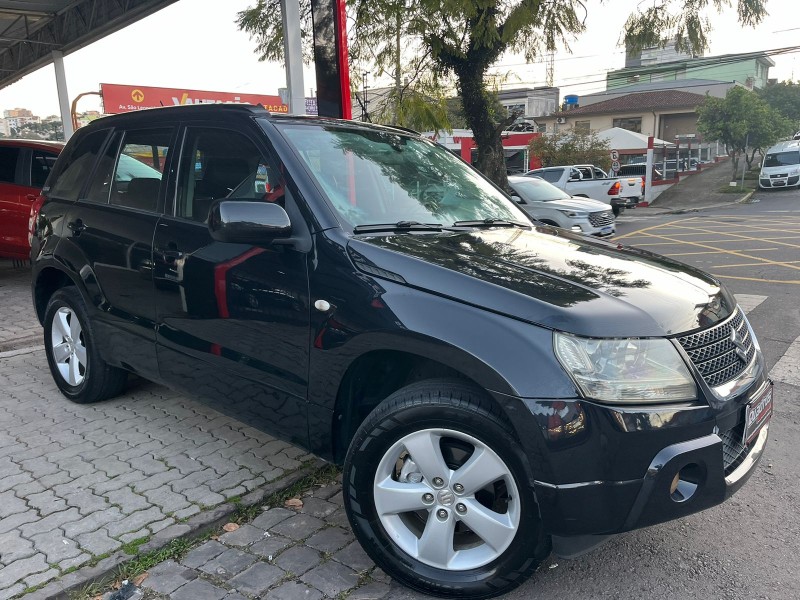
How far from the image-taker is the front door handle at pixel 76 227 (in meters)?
4.16

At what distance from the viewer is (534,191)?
43.5ft

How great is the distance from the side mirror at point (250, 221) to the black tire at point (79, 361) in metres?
1.91

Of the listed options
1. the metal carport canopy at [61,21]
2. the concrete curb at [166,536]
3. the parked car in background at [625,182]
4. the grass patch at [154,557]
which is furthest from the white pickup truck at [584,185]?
the grass patch at [154,557]

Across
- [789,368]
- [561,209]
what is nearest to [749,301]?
[789,368]

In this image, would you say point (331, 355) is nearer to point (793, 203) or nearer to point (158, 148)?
point (158, 148)

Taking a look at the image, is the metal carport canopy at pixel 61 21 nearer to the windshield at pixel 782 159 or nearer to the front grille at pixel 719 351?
the front grille at pixel 719 351

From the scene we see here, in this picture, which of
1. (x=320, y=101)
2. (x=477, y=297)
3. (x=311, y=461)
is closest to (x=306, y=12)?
(x=320, y=101)

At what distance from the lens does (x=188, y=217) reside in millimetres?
3465

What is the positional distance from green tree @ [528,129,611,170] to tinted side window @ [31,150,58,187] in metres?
23.9

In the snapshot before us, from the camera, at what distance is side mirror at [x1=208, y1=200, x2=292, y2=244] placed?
2.79m

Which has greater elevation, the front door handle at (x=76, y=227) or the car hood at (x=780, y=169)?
→ the front door handle at (x=76, y=227)

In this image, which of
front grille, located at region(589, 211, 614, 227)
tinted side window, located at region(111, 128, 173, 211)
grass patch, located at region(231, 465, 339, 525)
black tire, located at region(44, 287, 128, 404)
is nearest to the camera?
grass patch, located at region(231, 465, 339, 525)

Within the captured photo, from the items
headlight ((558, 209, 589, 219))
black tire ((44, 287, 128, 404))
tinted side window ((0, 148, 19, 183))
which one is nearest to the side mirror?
black tire ((44, 287, 128, 404))

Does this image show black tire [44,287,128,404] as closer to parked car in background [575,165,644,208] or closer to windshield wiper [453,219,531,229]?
windshield wiper [453,219,531,229]
